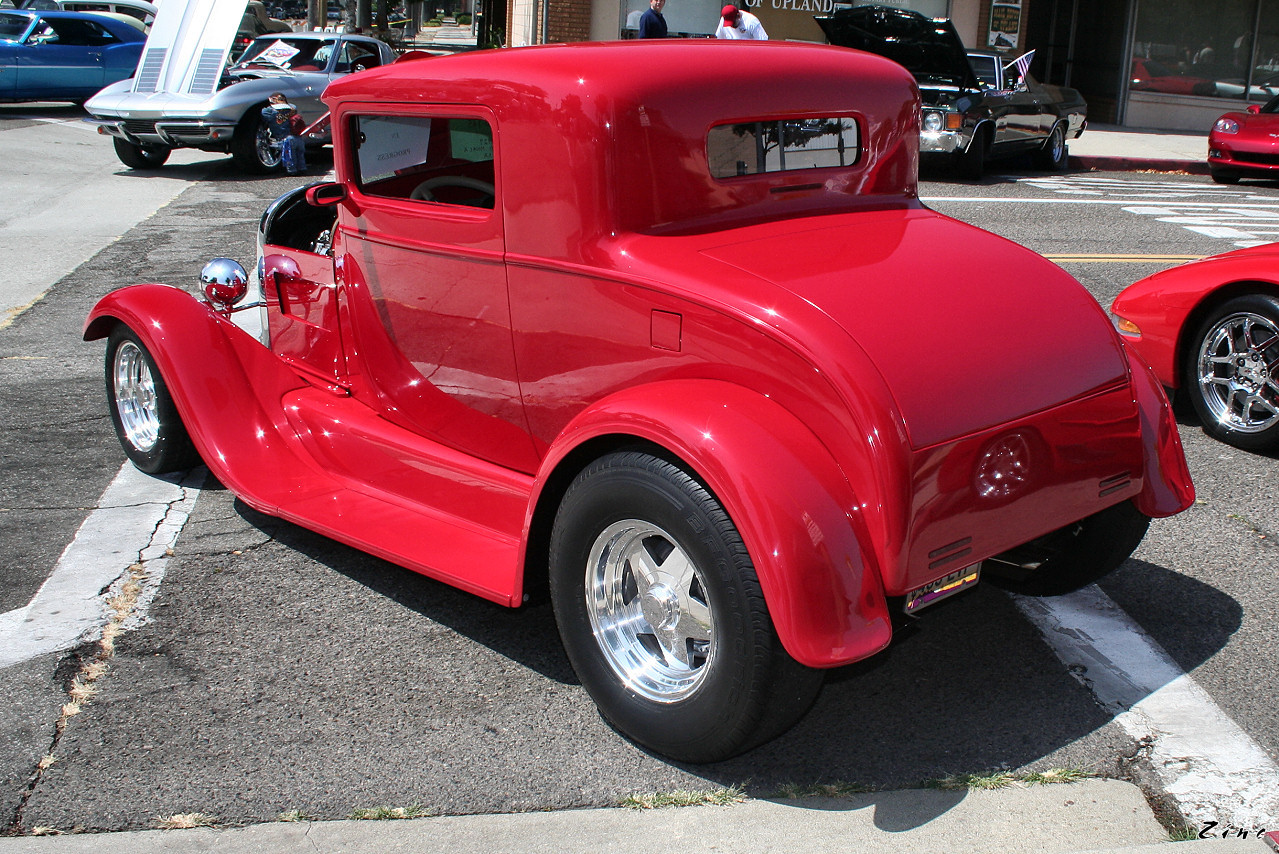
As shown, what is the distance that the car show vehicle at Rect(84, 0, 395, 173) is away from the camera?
12445 millimetres

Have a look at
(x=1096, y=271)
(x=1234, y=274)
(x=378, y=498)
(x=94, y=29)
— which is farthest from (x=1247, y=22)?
(x=378, y=498)

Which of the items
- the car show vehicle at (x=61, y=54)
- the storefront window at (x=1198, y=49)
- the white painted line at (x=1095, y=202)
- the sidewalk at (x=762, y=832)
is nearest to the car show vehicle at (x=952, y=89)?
the white painted line at (x=1095, y=202)

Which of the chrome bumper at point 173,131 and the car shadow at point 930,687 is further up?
the chrome bumper at point 173,131

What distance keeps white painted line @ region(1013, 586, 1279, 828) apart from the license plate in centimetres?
66

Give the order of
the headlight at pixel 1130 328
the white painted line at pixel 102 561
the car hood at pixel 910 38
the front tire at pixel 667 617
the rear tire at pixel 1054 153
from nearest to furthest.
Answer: the front tire at pixel 667 617
the white painted line at pixel 102 561
the headlight at pixel 1130 328
the car hood at pixel 910 38
the rear tire at pixel 1054 153

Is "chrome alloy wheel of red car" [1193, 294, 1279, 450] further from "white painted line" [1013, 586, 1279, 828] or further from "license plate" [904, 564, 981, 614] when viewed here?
"license plate" [904, 564, 981, 614]

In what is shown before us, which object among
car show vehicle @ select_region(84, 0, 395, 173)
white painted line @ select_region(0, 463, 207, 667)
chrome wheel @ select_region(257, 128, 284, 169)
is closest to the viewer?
white painted line @ select_region(0, 463, 207, 667)

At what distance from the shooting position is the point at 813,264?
304 centimetres

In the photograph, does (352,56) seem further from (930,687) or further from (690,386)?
(930,687)

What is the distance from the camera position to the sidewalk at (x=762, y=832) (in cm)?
257

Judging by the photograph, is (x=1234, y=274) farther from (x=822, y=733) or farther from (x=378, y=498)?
(x=378, y=498)

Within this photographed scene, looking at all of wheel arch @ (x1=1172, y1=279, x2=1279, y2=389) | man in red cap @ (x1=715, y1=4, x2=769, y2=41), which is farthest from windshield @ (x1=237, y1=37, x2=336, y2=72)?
wheel arch @ (x1=1172, y1=279, x2=1279, y2=389)

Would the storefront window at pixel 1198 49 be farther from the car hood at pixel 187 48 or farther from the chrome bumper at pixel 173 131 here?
the chrome bumper at pixel 173 131

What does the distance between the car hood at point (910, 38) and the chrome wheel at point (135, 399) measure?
1088 centimetres
